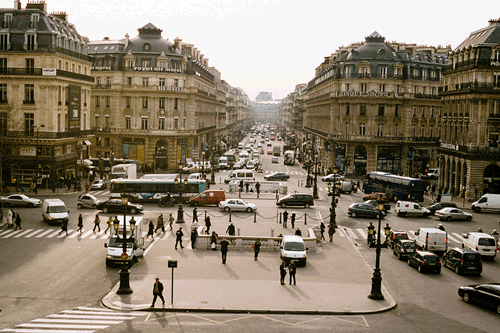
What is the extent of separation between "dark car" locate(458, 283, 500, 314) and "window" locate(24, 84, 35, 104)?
52.5 metres

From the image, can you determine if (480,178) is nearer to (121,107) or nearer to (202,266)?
(202,266)

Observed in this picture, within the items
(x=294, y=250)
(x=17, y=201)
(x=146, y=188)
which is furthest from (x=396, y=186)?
(x=17, y=201)

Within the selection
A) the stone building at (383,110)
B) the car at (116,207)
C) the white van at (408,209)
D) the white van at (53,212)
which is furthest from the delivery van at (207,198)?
the stone building at (383,110)

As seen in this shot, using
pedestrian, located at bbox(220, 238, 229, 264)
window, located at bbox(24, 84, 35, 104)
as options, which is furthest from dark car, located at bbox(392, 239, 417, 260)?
window, located at bbox(24, 84, 35, 104)

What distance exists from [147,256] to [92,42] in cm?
6537

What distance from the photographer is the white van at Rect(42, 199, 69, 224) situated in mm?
44719

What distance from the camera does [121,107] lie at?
85.9 meters

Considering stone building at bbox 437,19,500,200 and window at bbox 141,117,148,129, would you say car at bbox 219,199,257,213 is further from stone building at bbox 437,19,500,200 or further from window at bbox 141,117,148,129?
window at bbox 141,117,148,129

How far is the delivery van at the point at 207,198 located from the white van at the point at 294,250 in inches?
852

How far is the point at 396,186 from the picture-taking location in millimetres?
64188

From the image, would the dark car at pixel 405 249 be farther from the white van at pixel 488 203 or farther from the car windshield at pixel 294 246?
the white van at pixel 488 203

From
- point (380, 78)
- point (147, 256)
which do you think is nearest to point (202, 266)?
point (147, 256)

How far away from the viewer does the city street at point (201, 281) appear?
78.6 feet

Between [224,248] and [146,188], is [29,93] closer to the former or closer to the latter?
[146,188]
